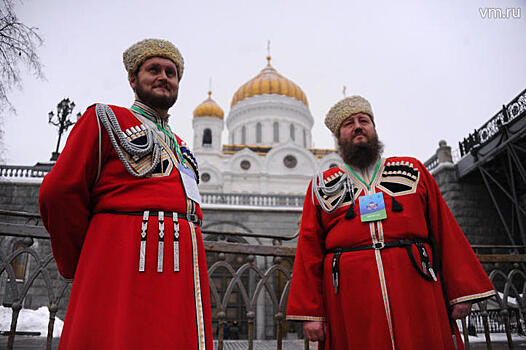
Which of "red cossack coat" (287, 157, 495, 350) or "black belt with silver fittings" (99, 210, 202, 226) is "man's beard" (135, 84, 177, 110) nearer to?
"black belt with silver fittings" (99, 210, 202, 226)

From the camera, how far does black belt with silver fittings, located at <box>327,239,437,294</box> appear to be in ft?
7.20

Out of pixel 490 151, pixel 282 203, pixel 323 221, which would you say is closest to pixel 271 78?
pixel 282 203

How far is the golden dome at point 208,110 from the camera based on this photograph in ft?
93.7

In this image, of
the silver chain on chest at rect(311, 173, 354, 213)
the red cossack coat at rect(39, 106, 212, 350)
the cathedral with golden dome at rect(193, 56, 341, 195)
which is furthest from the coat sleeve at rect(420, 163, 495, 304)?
the cathedral with golden dome at rect(193, 56, 341, 195)

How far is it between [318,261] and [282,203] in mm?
12683

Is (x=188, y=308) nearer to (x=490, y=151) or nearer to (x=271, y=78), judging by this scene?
(x=490, y=151)

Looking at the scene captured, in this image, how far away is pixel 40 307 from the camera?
36.6 ft

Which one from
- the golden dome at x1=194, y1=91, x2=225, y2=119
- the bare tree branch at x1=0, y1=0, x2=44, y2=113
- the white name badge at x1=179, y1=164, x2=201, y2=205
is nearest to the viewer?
the white name badge at x1=179, y1=164, x2=201, y2=205

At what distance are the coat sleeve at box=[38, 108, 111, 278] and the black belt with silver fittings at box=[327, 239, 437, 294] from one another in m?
1.58

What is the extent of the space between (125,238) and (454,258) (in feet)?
6.75

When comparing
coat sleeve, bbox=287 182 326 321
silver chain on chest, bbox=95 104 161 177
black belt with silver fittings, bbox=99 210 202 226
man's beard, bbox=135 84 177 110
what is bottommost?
coat sleeve, bbox=287 182 326 321

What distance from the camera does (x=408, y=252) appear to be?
7.36ft

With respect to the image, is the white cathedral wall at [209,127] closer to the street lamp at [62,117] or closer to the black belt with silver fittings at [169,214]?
the street lamp at [62,117]

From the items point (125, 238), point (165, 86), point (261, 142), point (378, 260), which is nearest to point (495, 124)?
point (378, 260)
